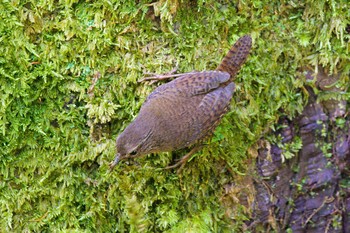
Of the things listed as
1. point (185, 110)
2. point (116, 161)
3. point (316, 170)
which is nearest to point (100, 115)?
point (116, 161)

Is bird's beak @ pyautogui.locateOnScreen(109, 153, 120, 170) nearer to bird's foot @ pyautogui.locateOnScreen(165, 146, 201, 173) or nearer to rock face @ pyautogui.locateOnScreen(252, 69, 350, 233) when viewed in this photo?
bird's foot @ pyautogui.locateOnScreen(165, 146, 201, 173)

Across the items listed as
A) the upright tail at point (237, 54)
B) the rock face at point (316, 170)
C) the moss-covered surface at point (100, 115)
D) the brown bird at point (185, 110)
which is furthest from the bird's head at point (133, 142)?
the rock face at point (316, 170)

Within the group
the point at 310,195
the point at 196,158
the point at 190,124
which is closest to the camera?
the point at 190,124

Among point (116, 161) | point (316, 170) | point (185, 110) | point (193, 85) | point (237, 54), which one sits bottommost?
point (316, 170)

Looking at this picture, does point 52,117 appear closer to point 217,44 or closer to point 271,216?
point 217,44

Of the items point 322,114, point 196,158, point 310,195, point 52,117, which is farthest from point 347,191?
point 52,117

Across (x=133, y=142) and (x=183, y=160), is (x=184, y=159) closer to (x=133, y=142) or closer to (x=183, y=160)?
(x=183, y=160)
